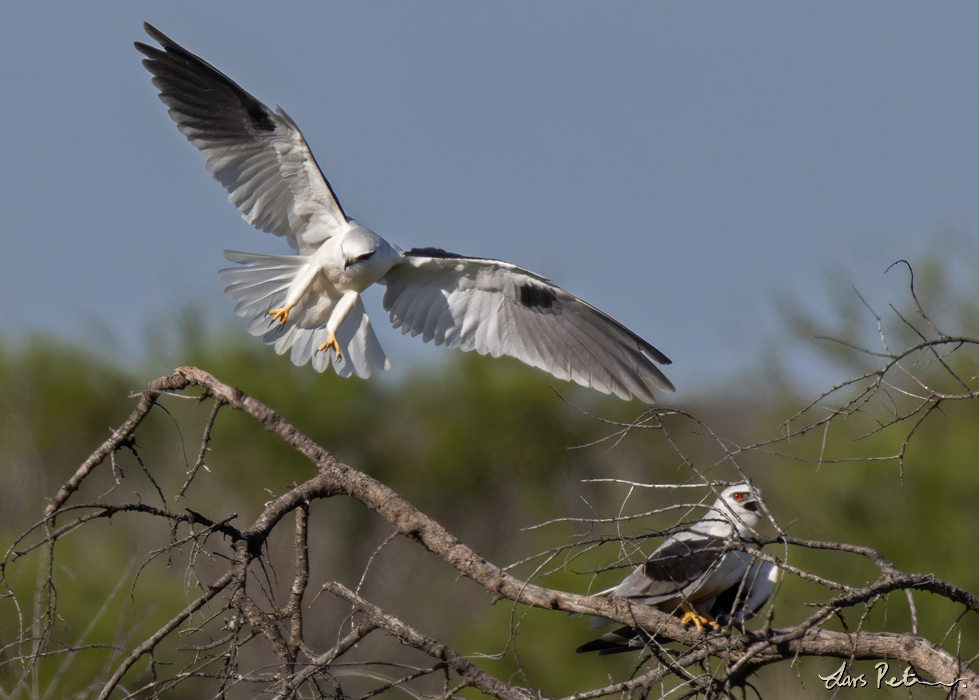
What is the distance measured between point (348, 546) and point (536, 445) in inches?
151

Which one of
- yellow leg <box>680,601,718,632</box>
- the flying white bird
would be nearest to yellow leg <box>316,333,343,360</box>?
the flying white bird

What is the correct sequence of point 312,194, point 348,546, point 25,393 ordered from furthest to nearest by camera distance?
point 348,546, point 25,393, point 312,194

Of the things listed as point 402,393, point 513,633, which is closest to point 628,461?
point 402,393

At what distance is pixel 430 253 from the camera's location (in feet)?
15.4

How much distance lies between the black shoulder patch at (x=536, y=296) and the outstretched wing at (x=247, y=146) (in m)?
1.03

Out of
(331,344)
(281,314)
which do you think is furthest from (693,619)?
(281,314)

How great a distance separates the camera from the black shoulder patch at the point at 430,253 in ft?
15.1

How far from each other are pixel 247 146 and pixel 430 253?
3.53 ft

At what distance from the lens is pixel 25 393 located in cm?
1488

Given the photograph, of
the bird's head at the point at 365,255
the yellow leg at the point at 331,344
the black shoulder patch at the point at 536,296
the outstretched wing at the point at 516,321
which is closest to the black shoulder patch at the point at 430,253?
the outstretched wing at the point at 516,321

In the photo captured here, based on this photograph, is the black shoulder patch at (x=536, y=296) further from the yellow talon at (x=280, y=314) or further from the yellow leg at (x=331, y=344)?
the yellow talon at (x=280, y=314)

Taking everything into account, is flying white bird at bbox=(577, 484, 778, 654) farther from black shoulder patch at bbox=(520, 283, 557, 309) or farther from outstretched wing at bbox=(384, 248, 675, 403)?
black shoulder patch at bbox=(520, 283, 557, 309)

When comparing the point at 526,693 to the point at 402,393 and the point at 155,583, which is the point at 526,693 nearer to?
the point at 155,583

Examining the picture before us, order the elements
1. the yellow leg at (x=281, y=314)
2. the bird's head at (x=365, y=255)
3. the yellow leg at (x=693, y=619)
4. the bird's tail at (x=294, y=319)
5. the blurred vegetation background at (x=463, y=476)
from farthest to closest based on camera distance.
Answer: the blurred vegetation background at (x=463, y=476) < the bird's tail at (x=294, y=319) < the yellow leg at (x=281, y=314) < the bird's head at (x=365, y=255) < the yellow leg at (x=693, y=619)
